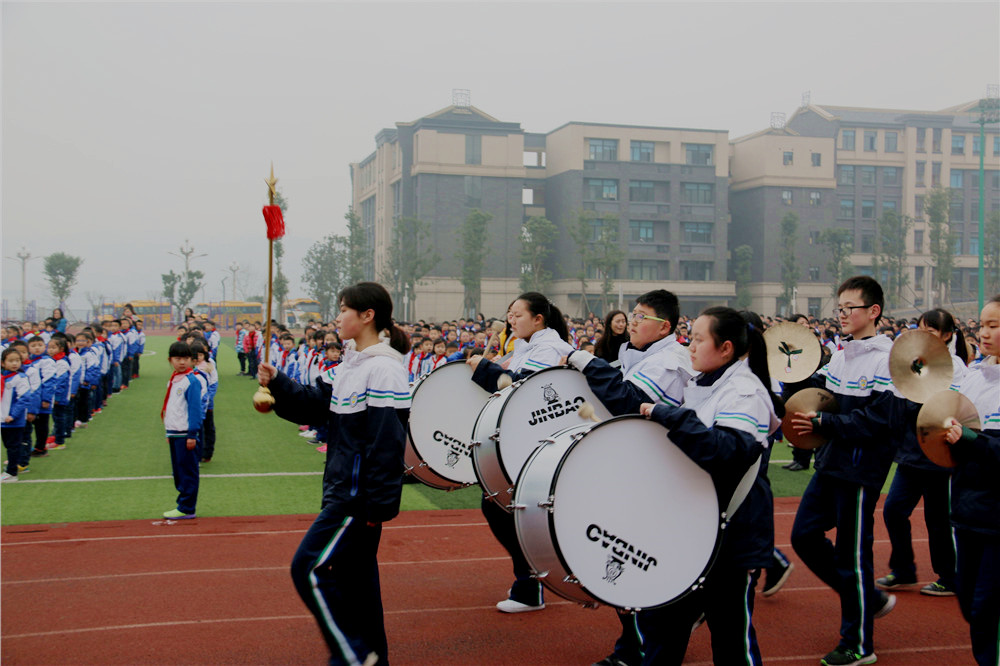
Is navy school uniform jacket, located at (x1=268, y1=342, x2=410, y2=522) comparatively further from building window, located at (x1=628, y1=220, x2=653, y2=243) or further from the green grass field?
building window, located at (x1=628, y1=220, x2=653, y2=243)

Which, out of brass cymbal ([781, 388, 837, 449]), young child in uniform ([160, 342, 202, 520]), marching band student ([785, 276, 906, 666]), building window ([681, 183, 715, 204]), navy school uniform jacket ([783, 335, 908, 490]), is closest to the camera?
brass cymbal ([781, 388, 837, 449])

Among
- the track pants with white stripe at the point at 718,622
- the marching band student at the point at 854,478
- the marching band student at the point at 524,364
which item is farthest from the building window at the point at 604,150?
the track pants with white stripe at the point at 718,622

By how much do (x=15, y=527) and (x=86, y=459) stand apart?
13.5ft

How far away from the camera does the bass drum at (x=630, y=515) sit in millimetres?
3416

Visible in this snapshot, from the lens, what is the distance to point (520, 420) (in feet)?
15.2

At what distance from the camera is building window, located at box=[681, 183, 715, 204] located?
64.4 m

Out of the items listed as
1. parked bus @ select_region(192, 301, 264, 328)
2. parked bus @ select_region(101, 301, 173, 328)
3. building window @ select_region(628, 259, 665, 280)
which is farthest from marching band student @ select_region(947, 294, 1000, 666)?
parked bus @ select_region(101, 301, 173, 328)

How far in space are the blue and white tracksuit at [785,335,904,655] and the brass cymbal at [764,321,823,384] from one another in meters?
0.17

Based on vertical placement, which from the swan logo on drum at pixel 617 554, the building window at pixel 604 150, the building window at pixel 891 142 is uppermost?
the building window at pixel 891 142

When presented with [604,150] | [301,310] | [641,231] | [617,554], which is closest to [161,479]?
[617,554]

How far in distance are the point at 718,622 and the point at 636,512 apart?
1.97 feet

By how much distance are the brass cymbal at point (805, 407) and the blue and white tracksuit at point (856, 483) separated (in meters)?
0.30

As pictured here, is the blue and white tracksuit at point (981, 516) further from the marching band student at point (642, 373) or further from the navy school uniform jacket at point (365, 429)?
the navy school uniform jacket at point (365, 429)

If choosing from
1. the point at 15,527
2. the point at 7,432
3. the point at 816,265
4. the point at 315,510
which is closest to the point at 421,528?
the point at 315,510
